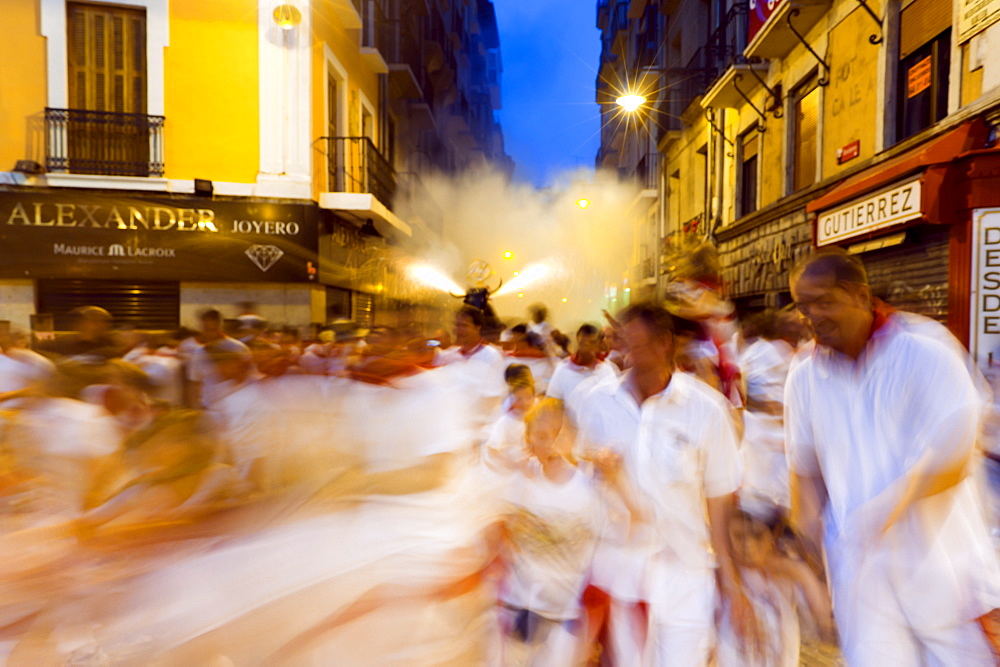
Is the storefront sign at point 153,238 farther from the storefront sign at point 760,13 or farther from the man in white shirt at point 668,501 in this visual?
the man in white shirt at point 668,501

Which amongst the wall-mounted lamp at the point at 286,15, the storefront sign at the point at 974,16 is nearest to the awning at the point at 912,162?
the storefront sign at the point at 974,16

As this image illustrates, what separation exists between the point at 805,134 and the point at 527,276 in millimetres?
19208

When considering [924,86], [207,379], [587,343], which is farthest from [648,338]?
[924,86]

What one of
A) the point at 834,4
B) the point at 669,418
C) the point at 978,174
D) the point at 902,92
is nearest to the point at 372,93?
the point at 834,4

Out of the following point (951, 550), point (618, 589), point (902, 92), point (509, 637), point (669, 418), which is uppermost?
point (902, 92)

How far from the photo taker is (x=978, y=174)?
656cm

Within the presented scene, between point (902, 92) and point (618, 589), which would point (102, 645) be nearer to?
point (618, 589)

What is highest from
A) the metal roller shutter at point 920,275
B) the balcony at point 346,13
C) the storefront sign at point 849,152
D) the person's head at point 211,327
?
the balcony at point 346,13

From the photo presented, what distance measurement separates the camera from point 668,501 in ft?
7.71

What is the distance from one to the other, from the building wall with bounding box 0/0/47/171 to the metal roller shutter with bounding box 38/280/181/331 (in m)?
2.00

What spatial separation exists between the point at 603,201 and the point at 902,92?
21.3 meters

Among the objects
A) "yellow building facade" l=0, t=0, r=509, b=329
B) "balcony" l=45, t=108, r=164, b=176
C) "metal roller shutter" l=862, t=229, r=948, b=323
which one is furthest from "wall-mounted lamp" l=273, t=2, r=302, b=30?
"metal roller shutter" l=862, t=229, r=948, b=323

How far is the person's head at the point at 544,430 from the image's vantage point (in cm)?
277

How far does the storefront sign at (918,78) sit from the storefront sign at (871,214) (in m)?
1.24
